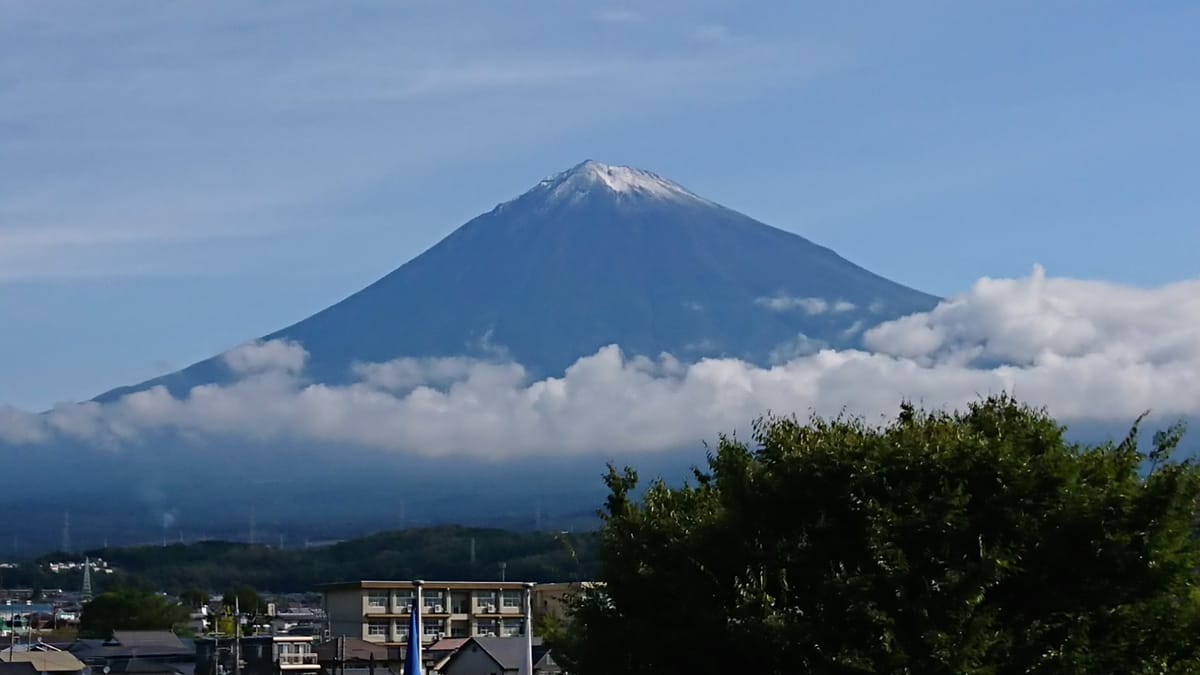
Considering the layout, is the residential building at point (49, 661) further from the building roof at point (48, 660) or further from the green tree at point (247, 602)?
the green tree at point (247, 602)

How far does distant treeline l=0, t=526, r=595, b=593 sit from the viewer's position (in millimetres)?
131125

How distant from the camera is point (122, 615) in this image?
323 feet

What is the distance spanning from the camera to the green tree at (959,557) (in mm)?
20969

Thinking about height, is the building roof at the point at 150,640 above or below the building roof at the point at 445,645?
above

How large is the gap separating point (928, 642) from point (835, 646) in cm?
120

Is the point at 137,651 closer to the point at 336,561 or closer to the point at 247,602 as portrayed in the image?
the point at 247,602

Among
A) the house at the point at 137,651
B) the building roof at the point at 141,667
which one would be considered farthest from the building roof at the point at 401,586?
the building roof at the point at 141,667

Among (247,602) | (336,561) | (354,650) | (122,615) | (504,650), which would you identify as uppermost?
(336,561)

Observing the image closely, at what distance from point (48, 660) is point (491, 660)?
16153mm

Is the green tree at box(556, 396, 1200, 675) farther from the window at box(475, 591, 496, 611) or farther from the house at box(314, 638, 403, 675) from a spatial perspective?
the window at box(475, 591, 496, 611)

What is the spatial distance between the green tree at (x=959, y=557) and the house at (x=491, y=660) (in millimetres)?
36485

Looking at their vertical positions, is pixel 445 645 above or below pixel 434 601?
below

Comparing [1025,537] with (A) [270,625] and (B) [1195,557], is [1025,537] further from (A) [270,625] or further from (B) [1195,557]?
(A) [270,625]

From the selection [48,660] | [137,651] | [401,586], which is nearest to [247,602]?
[401,586]
